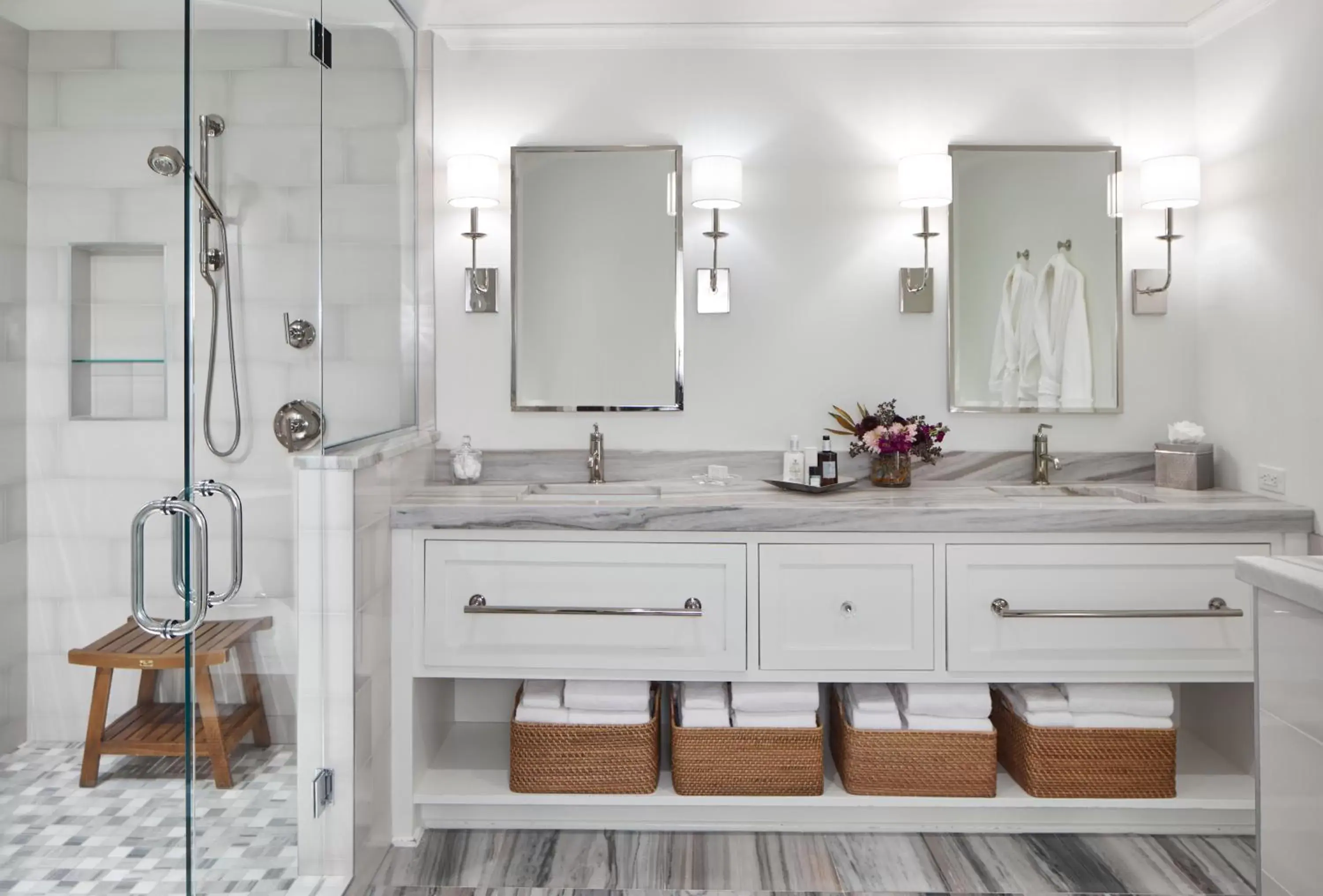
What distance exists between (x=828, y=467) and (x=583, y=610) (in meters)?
0.82

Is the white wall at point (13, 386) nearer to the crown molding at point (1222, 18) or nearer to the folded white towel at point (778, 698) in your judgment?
the folded white towel at point (778, 698)

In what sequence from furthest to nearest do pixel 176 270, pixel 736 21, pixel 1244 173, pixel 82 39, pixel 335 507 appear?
1. pixel 736 21
2. pixel 1244 173
3. pixel 335 507
4. pixel 176 270
5. pixel 82 39

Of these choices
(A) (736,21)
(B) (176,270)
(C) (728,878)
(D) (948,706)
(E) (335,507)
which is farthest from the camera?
(A) (736,21)

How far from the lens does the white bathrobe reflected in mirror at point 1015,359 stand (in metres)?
2.82

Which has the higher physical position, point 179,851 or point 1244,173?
point 1244,173

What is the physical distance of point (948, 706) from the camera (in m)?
2.34

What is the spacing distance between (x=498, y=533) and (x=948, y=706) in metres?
1.24

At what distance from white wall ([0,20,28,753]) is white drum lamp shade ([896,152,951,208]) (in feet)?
7.29

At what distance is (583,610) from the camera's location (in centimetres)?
230

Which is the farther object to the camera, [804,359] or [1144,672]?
[804,359]

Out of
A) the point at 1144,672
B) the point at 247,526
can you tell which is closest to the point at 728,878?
the point at 1144,672

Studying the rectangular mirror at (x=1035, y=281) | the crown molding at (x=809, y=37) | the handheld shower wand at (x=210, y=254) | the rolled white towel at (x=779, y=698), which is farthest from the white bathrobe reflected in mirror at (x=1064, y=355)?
the handheld shower wand at (x=210, y=254)

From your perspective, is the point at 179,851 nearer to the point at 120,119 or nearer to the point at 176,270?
the point at 176,270

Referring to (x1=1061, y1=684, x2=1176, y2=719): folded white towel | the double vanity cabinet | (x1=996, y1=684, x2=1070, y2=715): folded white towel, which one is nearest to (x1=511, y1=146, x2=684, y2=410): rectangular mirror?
the double vanity cabinet
